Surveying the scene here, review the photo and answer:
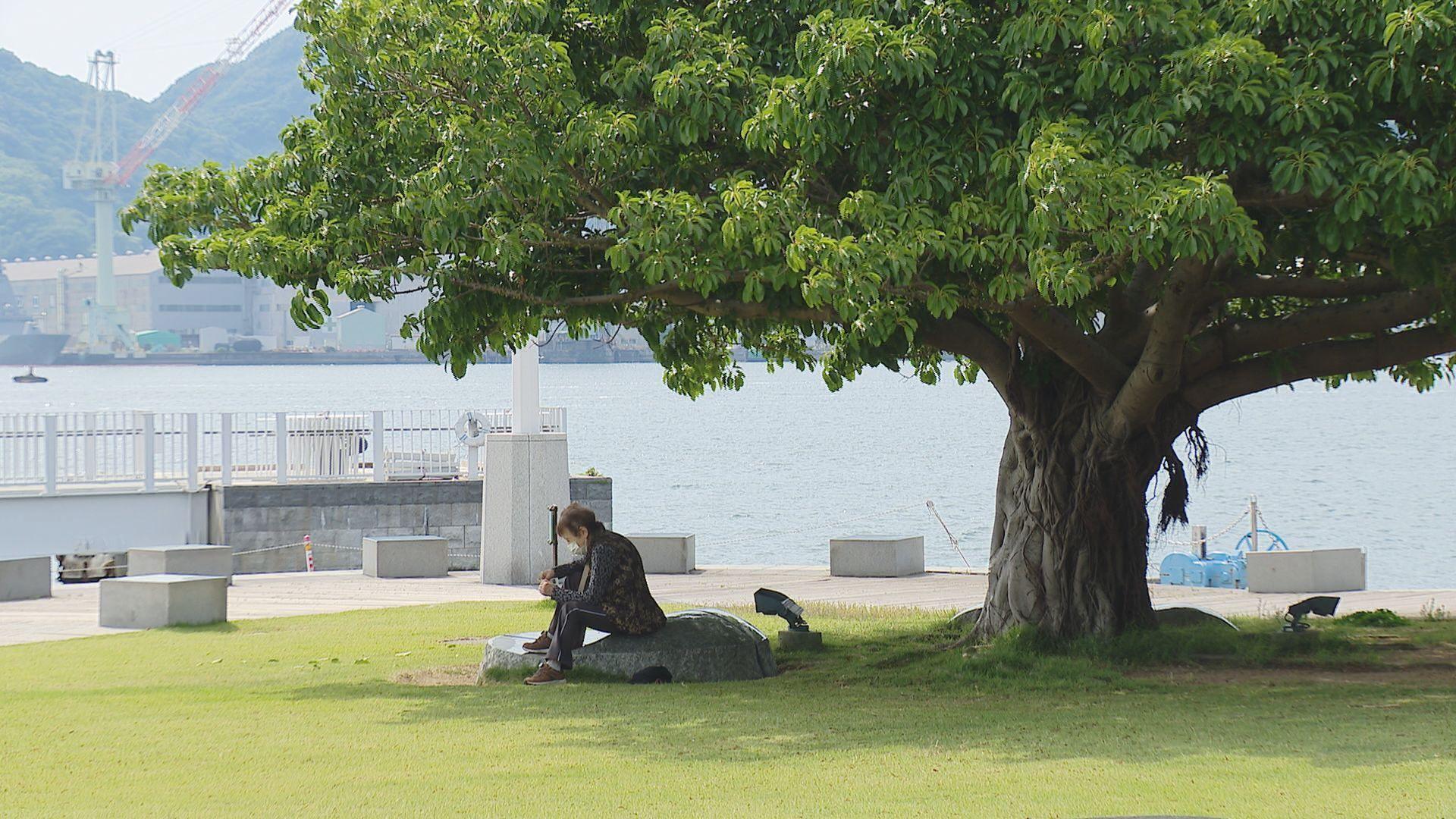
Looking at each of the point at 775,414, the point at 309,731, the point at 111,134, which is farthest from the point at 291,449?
the point at 111,134

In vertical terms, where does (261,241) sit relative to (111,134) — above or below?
below

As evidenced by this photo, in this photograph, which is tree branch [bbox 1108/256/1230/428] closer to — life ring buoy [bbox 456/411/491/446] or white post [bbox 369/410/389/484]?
life ring buoy [bbox 456/411/491/446]

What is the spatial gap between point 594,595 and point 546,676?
0.71 meters

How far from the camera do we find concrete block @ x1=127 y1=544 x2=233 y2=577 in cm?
1805

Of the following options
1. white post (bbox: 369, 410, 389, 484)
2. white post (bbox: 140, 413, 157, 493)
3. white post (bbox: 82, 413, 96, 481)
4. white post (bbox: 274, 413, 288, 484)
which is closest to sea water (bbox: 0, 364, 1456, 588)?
white post (bbox: 369, 410, 389, 484)

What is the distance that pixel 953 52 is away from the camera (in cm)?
884

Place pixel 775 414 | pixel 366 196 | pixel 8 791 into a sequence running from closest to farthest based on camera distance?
pixel 8 791 → pixel 366 196 → pixel 775 414

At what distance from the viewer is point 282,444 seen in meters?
23.8

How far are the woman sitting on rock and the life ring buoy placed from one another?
46.4ft

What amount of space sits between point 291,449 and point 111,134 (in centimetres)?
14715

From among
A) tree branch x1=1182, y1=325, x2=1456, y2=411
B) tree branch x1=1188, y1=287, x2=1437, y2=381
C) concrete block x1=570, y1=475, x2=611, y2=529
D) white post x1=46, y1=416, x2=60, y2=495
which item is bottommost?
concrete block x1=570, y1=475, x2=611, y2=529

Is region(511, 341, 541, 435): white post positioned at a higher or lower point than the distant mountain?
lower

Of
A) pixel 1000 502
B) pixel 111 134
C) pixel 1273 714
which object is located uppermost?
pixel 111 134

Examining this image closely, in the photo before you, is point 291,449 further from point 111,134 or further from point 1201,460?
point 111,134
